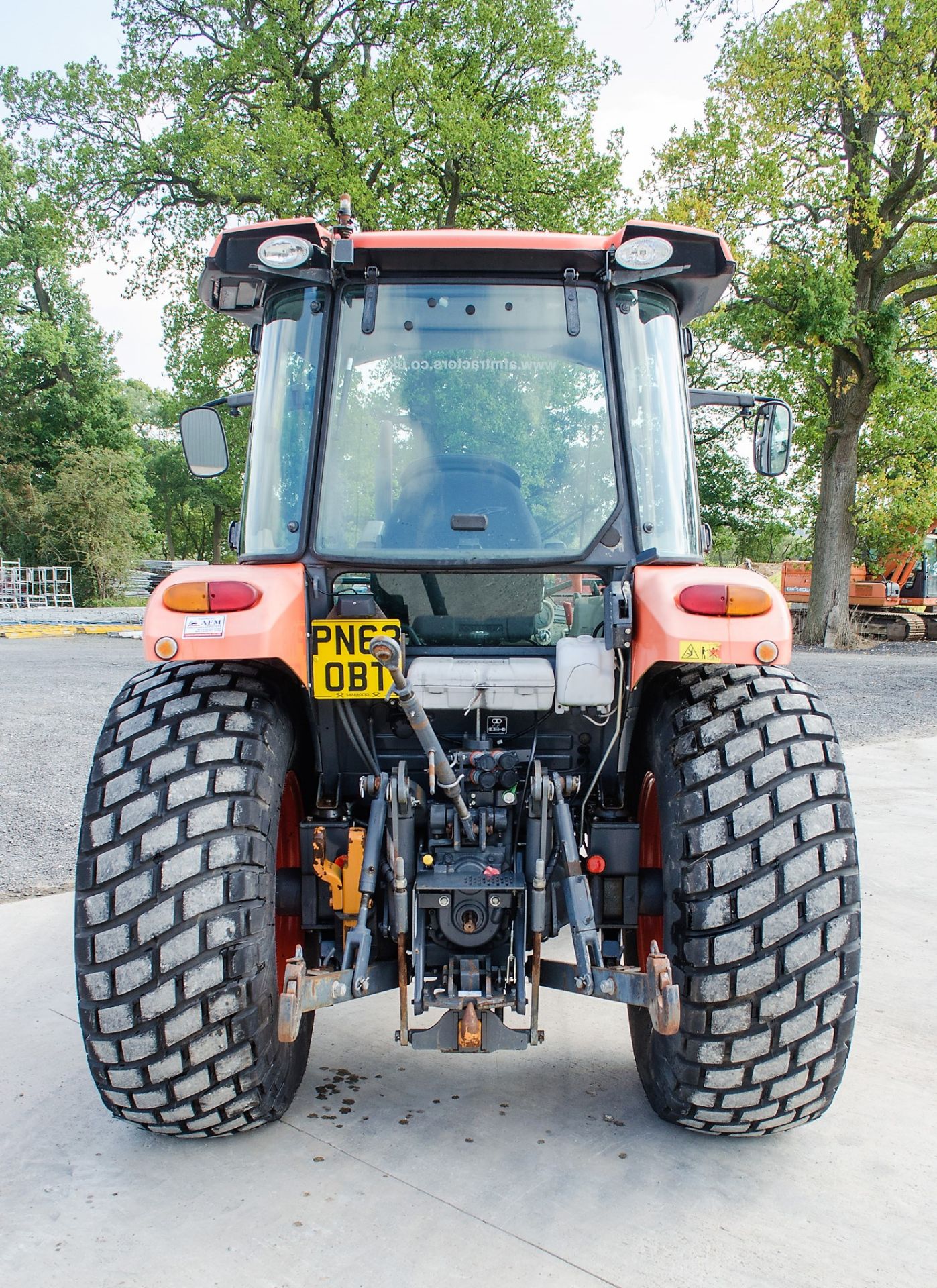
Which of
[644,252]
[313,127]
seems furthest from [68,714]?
[313,127]

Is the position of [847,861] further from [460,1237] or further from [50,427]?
[50,427]

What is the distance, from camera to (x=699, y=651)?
2.56m

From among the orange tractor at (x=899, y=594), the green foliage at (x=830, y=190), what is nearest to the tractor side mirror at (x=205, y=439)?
the green foliage at (x=830, y=190)

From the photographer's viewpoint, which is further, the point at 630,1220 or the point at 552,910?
the point at 552,910

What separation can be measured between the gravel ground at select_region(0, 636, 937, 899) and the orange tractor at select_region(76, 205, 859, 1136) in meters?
2.87

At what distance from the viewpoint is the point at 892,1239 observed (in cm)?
234

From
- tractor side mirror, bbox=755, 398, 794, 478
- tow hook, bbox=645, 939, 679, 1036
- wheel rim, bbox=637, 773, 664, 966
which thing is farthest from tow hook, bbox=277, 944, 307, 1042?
tractor side mirror, bbox=755, 398, 794, 478

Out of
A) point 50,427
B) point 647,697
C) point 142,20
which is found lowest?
point 647,697

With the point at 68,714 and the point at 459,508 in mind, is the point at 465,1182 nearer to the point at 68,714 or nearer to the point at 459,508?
the point at 459,508

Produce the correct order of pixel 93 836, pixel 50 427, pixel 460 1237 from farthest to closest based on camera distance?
pixel 50 427 < pixel 93 836 < pixel 460 1237

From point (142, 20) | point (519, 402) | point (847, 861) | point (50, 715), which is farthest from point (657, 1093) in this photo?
point (142, 20)

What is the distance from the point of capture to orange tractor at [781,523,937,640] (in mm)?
25547

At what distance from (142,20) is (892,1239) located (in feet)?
82.2

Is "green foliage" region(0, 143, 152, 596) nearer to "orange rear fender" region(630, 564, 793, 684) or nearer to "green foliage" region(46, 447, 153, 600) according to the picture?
"green foliage" region(46, 447, 153, 600)
